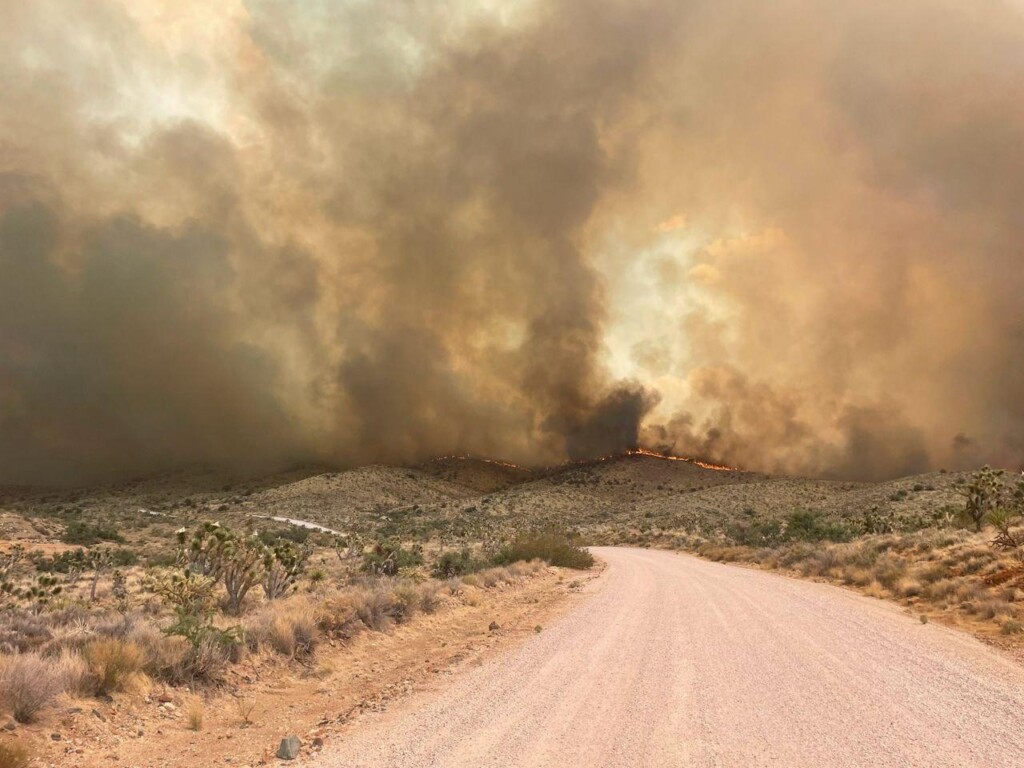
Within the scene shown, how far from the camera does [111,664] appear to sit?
8688mm

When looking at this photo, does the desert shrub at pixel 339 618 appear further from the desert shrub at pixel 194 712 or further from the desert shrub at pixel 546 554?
the desert shrub at pixel 546 554

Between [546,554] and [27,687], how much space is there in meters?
27.9

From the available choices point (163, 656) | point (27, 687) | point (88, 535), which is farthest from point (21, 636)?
point (88, 535)

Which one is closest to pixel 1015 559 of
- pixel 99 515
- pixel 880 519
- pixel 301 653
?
pixel 301 653

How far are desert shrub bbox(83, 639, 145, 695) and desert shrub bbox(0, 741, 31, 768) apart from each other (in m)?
2.07

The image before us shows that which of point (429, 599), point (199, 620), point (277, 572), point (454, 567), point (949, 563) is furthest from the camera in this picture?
point (454, 567)

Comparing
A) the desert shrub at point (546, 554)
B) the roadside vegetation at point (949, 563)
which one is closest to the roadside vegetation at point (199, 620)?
the desert shrub at point (546, 554)

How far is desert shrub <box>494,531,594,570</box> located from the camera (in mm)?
32188

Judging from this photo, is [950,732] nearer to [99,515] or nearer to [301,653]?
[301,653]

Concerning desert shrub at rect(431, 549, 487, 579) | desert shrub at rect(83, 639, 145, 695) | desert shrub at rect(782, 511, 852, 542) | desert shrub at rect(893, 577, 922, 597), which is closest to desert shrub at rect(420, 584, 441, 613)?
desert shrub at rect(83, 639, 145, 695)

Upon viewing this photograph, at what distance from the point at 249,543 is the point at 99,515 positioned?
84.4 metres

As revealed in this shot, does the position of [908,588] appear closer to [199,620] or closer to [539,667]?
[539,667]

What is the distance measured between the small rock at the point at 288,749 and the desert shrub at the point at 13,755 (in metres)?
2.63

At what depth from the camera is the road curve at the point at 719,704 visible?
267 inches
